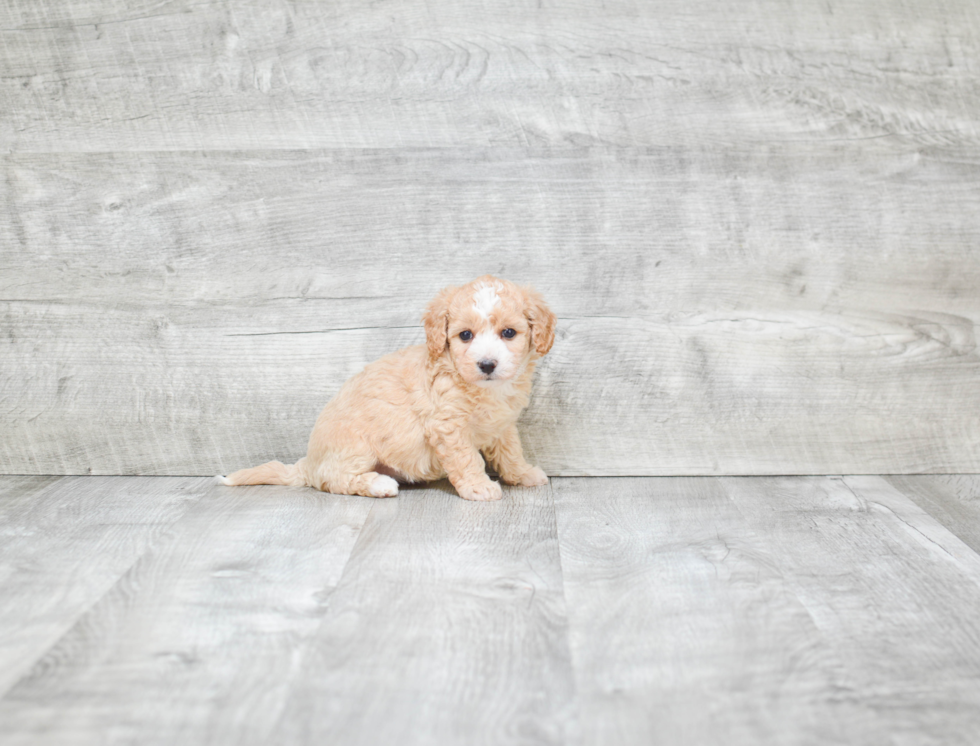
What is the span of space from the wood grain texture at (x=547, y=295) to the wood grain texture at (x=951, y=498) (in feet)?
0.20

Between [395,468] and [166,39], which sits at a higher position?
[166,39]

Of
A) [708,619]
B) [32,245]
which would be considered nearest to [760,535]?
[708,619]

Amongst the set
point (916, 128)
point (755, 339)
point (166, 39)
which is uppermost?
point (166, 39)

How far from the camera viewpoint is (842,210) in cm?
228

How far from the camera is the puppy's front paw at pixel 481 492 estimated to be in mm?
2117

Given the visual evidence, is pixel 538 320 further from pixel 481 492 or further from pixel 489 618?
pixel 489 618

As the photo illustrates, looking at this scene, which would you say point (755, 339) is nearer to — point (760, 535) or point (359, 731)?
point (760, 535)

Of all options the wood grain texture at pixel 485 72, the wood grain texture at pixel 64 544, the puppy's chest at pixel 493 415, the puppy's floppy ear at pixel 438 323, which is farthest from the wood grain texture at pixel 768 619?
the wood grain texture at pixel 485 72

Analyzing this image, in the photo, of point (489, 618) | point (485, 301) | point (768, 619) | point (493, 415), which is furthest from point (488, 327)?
point (768, 619)

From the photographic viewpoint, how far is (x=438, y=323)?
1991 millimetres

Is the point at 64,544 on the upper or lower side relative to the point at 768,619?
upper

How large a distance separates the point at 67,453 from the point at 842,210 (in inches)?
Result: 92.2

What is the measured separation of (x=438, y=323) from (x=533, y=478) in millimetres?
567

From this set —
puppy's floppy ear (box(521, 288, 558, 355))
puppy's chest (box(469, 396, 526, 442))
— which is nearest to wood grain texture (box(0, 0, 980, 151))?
puppy's floppy ear (box(521, 288, 558, 355))
